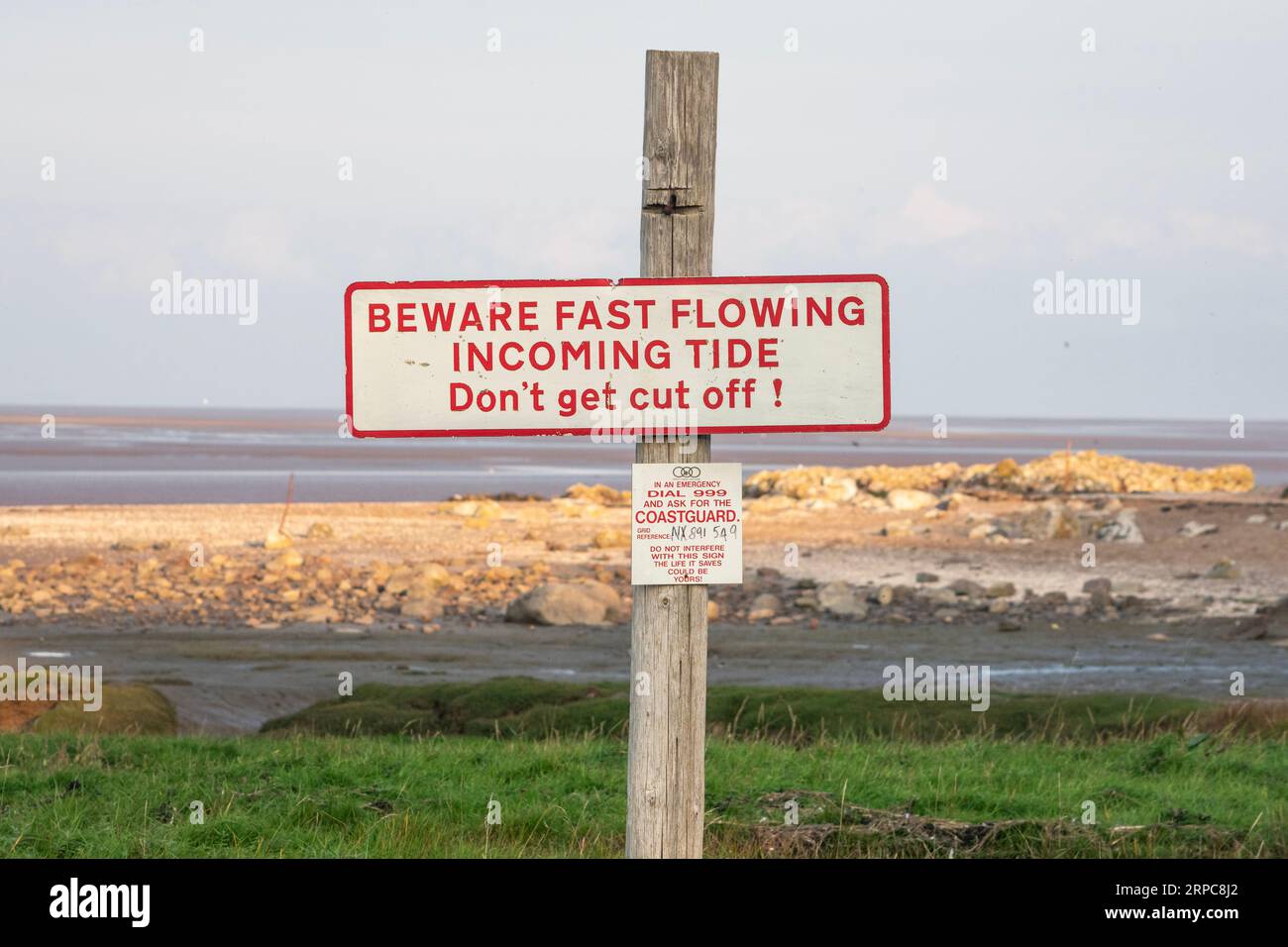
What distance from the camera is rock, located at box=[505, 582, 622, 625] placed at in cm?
2038

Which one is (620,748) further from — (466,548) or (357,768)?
(466,548)

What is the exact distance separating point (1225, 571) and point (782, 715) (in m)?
14.2

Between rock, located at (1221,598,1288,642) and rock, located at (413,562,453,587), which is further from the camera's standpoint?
rock, located at (413,562,453,587)

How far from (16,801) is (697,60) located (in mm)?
5002

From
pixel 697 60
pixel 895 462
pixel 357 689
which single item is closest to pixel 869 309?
pixel 697 60

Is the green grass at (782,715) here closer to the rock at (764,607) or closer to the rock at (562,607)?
the rock at (562,607)

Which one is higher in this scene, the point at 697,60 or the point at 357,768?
the point at 697,60

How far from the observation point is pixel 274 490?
40719mm

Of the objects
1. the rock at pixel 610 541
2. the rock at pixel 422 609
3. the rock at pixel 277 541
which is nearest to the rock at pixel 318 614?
the rock at pixel 422 609

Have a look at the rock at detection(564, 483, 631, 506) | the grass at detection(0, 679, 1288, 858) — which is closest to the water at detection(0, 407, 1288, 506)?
the rock at detection(564, 483, 631, 506)

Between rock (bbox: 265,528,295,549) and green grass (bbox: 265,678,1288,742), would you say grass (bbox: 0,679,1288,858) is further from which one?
rock (bbox: 265,528,295,549)

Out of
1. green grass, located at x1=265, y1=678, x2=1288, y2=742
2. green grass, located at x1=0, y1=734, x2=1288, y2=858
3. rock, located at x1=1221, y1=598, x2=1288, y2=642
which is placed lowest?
rock, located at x1=1221, y1=598, x2=1288, y2=642

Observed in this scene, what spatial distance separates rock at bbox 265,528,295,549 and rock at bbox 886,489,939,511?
44.6ft

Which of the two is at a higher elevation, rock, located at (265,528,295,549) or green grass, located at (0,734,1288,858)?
green grass, located at (0,734,1288,858)
